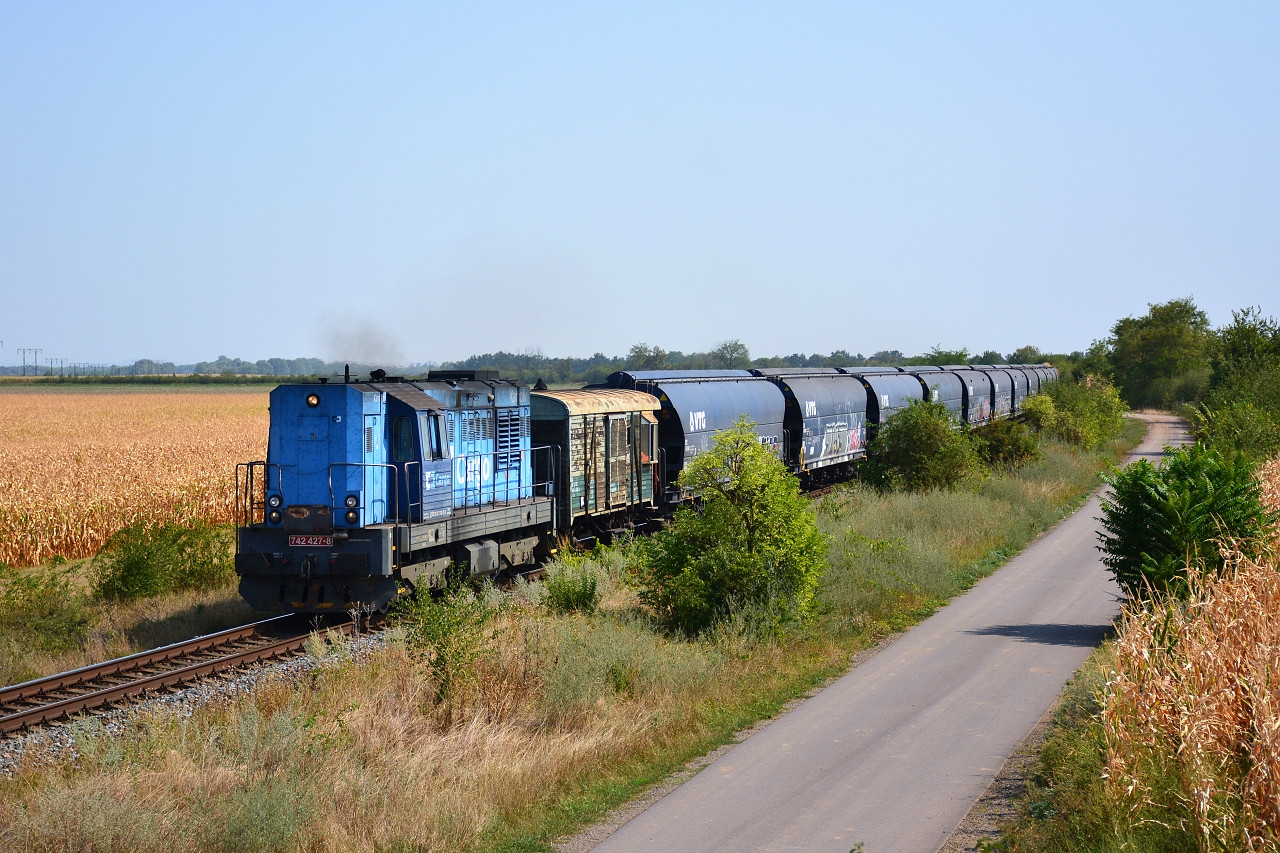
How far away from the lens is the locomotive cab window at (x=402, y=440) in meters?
17.5

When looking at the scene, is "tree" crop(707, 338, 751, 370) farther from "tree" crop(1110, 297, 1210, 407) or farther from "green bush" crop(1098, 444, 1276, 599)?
"green bush" crop(1098, 444, 1276, 599)

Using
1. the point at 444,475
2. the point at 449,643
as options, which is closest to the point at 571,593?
the point at 444,475

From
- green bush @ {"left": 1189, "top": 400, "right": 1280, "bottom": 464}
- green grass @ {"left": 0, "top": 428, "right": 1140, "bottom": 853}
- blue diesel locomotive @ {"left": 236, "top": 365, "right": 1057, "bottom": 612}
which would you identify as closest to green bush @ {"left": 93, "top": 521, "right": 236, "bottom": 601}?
blue diesel locomotive @ {"left": 236, "top": 365, "right": 1057, "bottom": 612}

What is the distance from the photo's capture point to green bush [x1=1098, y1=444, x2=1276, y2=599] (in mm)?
14586

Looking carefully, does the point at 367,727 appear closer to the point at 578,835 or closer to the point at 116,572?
the point at 578,835

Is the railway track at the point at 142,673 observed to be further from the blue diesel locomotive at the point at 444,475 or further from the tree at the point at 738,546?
the tree at the point at 738,546

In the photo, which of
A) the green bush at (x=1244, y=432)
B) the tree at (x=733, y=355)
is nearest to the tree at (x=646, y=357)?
the tree at (x=733, y=355)

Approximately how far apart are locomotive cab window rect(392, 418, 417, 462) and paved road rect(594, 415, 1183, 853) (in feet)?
25.1

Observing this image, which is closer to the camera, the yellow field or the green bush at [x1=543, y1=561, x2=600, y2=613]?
the green bush at [x1=543, y1=561, x2=600, y2=613]

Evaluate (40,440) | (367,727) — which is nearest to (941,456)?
(367,727)

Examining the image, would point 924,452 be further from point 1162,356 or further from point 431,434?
point 1162,356

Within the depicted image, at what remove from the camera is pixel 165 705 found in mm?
12258

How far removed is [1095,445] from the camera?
1961 inches

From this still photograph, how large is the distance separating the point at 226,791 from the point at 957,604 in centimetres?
1358
